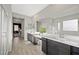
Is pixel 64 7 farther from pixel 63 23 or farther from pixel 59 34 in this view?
pixel 59 34

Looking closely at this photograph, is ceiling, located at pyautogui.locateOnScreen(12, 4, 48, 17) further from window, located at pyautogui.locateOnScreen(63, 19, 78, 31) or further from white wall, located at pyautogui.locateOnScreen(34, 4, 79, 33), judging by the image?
window, located at pyautogui.locateOnScreen(63, 19, 78, 31)

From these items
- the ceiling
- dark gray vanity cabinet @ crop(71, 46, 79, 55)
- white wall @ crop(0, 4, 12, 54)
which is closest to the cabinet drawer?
dark gray vanity cabinet @ crop(71, 46, 79, 55)

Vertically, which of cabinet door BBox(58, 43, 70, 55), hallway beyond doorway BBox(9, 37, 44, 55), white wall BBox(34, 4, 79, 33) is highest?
white wall BBox(34, 4, 79, 33)

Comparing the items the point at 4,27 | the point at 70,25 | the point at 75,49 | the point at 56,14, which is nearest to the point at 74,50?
the point at 75,49

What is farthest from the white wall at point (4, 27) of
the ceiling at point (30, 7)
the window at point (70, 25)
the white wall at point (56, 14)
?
the window at point (70, 25)

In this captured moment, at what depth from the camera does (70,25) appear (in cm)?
251

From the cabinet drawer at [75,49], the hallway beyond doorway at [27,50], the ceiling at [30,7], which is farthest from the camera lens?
the hallway beyond doorway at [27,50]

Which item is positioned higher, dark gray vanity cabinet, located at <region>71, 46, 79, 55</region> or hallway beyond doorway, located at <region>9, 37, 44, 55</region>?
dark gray vanity cabinet, located at <region>71, 46, 79, 55</region>

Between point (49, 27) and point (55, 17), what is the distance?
0.29 m

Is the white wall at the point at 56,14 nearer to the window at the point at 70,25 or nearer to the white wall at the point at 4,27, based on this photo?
the window at the point at 70,25

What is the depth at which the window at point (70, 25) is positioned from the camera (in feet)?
7.91

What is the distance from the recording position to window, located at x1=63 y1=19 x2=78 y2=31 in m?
2.41
